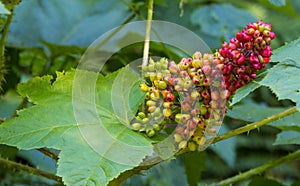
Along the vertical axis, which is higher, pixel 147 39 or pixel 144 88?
pixel 147 39

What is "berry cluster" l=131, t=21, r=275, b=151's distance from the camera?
2.60 feet

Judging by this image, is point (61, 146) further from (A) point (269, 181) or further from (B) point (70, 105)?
(A) point (269, 181)

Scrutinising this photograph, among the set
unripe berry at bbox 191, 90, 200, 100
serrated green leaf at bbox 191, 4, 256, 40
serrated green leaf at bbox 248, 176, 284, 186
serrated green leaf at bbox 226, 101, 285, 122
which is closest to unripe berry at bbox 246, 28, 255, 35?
unripe berry at bbox 191, 90, 200, 100

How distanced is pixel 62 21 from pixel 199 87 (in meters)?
1.05

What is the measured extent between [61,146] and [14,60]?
0.60 m

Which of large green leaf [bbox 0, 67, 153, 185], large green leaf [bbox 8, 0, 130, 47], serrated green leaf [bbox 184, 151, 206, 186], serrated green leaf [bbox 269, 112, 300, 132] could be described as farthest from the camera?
large green leaf [bbox 8, 0, 130, 47]

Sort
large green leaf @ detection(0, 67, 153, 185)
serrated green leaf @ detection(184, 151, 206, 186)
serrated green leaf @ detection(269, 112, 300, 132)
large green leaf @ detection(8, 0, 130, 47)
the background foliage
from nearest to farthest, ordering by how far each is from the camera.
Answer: large green leaf @ detection(0, 67, 153, 185)
the background foliage
serrated green leaf @ detection(269, 112, 300, 132)
serrated green leaf @ detection(184, 151, 206, 186)
large green leaf @ detection(8, 0, 130, 47)

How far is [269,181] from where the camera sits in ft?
3.87

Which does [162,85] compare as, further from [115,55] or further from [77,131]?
[115,55]

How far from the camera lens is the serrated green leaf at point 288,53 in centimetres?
84

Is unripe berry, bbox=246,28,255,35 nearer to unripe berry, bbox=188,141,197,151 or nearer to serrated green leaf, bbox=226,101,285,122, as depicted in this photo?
unripe berry, bbox=188,141,197,151

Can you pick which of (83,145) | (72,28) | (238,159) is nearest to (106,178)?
(83,145)

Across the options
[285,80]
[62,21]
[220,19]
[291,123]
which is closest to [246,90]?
[285,80]

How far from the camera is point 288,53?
2.81 feet
